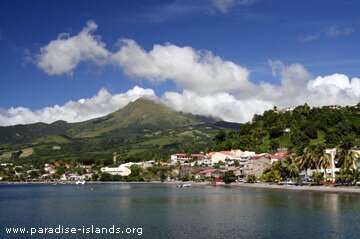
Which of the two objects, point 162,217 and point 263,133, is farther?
point 263,133

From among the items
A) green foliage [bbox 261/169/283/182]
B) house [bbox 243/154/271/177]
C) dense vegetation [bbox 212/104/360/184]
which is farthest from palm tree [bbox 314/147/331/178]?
house [bbox 243/154/271/177]

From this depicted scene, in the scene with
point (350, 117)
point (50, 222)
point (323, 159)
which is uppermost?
point (350, 117)

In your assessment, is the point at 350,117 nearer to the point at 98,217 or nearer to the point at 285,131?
the point at 285,131

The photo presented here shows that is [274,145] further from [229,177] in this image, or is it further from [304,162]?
[304,162]

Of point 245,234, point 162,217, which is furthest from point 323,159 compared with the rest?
point 245,234

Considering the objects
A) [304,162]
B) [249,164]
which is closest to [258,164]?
[249,164]

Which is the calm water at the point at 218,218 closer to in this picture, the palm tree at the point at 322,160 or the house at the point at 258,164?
the palm tree at the point at 322,160

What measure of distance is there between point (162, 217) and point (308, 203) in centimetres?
2587

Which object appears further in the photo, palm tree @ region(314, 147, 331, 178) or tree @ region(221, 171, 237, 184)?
tree @ region(221, 171, 237, 184)

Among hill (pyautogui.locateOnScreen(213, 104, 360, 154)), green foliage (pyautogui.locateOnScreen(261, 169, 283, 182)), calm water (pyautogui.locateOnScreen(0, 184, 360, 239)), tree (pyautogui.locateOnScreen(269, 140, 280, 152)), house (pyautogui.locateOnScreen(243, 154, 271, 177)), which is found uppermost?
hill (pyautogui.locateOnScreen(213, 104, 360, 154))

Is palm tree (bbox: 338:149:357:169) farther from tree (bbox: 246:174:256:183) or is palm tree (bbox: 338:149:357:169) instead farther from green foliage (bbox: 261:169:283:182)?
tree (bbox: 246:174:256:183)

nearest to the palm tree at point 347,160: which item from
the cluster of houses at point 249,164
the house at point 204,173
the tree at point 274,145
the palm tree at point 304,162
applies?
the cluster of houses at point 249,164

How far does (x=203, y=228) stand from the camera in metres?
53.8

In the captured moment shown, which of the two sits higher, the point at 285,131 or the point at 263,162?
the point at 285,131
